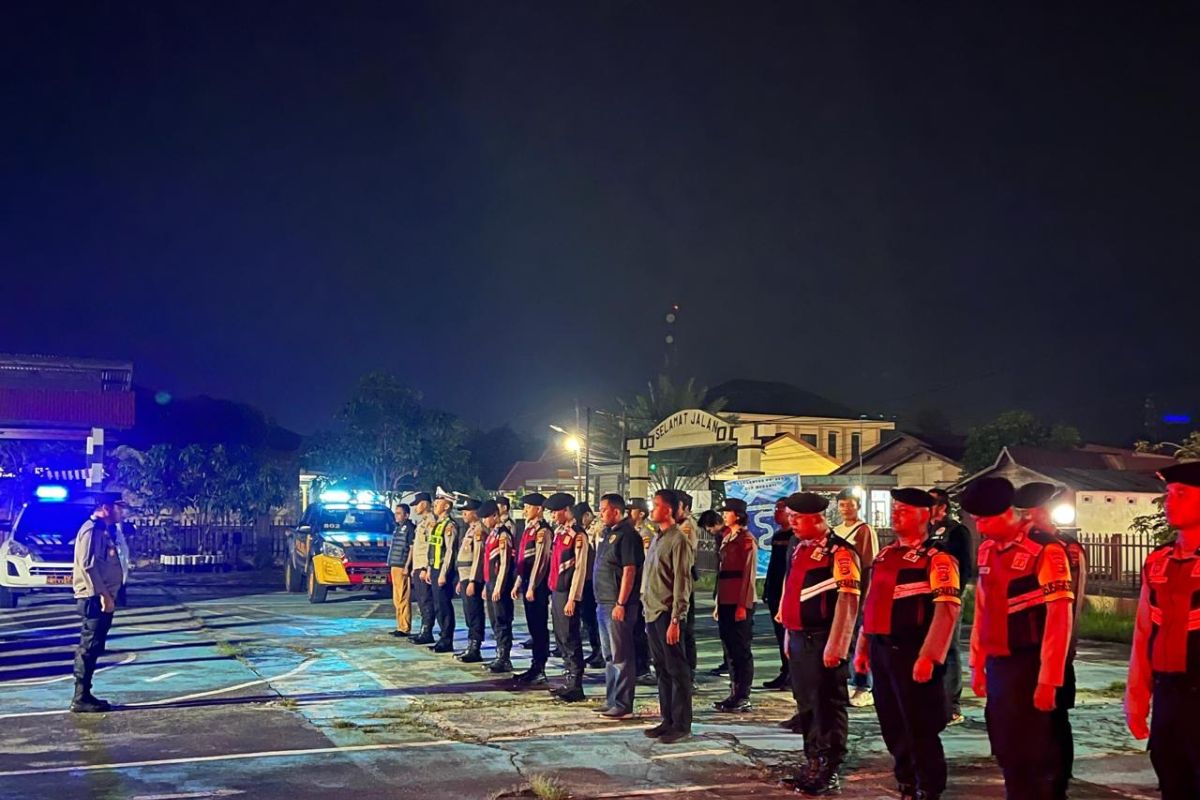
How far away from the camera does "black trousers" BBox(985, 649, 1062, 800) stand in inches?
216

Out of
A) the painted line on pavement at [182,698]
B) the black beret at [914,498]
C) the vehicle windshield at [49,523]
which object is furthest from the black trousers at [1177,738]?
the vehicle windshield at [49,523]

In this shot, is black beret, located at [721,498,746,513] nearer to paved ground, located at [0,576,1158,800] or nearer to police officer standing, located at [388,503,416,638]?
paved ground, located at [0,576,1158,800]

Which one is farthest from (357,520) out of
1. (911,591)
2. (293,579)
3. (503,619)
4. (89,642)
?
(911,591)

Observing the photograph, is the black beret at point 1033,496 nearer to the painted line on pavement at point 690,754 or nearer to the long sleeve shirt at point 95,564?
the painted line on pavement at point 690,754

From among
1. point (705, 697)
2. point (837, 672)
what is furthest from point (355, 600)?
point (837, 672)

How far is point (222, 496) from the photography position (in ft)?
120

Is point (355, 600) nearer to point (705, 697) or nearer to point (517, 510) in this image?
point (705, 697)

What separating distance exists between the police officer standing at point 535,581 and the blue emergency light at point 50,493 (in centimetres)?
1152

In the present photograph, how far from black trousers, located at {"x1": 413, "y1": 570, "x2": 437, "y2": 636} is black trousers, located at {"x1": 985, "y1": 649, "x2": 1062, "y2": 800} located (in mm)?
10130

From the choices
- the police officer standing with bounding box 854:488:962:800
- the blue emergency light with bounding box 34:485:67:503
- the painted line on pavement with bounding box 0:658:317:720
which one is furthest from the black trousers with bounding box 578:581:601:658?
the blue emergency light with bounding box 34:485:67:503

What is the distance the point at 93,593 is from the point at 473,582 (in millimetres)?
4368

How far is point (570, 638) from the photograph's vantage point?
426 inches

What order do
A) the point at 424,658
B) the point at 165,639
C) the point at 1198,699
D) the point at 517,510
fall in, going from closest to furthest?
the point at 1198,699 < the point at 424,658 < the point at 165,639 < the point at 517,510

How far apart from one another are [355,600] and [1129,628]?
42.7 feet
